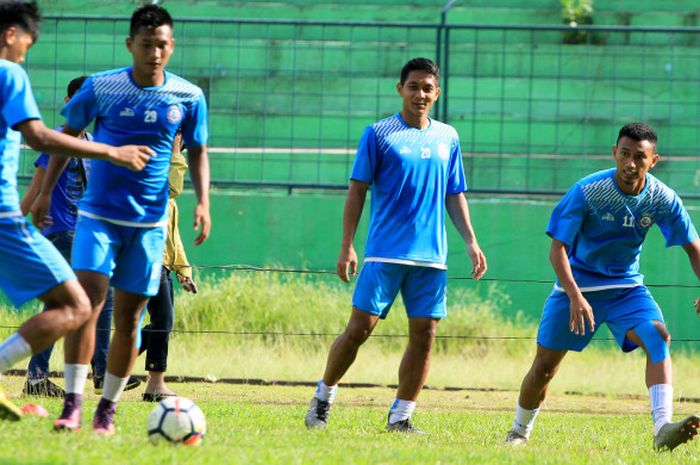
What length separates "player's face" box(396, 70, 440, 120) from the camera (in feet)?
25.6

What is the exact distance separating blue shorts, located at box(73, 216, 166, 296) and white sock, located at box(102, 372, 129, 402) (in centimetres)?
49

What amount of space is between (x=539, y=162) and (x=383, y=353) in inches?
158

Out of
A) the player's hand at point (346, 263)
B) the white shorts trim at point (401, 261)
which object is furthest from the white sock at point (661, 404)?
the player's hand at point (346, 263)

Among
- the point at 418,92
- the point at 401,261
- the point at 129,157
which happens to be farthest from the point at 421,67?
the point at 129,157

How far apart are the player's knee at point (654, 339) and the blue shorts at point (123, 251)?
2957 millimetres

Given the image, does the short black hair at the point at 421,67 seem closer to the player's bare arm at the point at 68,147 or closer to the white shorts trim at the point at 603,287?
the white shorts trim at the point at 603,287

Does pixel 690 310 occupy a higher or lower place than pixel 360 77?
lower

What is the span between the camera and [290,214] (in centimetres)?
1423

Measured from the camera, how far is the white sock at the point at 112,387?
6.41 meters

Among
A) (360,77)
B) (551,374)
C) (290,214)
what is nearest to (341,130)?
(360,77)

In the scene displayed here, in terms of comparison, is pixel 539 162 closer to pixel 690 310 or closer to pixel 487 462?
pixel 690 310

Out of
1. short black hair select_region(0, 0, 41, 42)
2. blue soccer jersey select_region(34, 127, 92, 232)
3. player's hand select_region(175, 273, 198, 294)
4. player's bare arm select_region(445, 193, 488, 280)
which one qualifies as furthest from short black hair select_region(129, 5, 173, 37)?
player's hand select_region(175, 273, 198, 294)

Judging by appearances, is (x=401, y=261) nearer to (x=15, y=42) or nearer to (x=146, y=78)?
(x=146, y=78)

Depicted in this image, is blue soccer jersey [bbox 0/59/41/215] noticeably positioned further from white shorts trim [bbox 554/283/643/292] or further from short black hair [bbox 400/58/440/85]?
white shorts trim [bbox 554/283/643/292]
